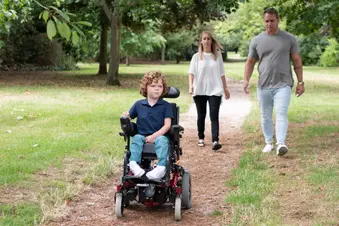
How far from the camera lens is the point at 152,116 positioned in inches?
236

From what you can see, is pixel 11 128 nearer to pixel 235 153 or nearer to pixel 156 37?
pixel 235 153

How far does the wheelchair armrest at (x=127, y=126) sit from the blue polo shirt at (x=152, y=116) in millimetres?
62

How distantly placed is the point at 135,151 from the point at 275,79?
3.70 m

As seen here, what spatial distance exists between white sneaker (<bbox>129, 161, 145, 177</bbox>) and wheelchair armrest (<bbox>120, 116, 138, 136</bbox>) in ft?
1.45

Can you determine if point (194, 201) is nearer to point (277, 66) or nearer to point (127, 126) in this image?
point (127, 126)

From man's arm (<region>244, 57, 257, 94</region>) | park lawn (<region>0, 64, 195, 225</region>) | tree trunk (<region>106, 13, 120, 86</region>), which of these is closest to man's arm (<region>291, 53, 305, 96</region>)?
man's arm (<region>244, 57, 257, 94</region>)

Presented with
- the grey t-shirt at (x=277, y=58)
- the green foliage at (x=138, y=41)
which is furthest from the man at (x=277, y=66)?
the green foliage at (x=138, y=41)

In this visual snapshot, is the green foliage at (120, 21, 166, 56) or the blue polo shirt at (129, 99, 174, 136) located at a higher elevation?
the green foliage at (120, 21, 166, 56)

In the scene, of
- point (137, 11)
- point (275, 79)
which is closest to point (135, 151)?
point (275, 79)

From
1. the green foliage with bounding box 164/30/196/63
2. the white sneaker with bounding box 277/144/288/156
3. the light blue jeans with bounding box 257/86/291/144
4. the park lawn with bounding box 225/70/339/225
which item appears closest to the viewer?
the park lawn with bounding box 225/70/339/225

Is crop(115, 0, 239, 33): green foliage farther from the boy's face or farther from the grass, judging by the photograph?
the boy's face

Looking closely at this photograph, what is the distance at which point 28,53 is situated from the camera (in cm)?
3984

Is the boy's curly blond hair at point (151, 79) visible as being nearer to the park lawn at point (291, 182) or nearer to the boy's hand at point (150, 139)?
the boy's hand at point (150, 139)

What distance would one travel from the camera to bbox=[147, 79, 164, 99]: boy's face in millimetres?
6000
